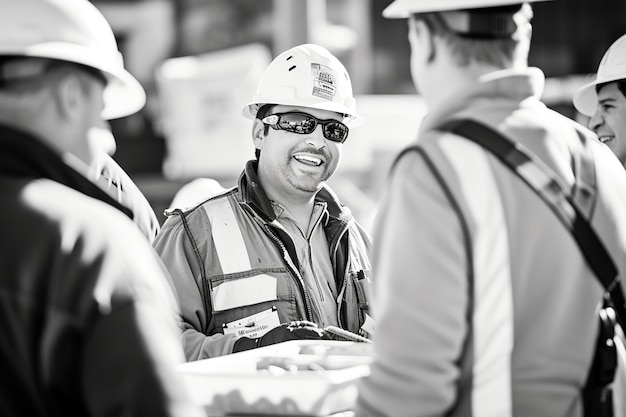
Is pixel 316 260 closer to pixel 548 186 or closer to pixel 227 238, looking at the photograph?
pixel 227 238

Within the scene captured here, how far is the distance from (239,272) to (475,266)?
1969mm

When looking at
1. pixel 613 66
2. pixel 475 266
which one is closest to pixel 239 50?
pixel 613 66

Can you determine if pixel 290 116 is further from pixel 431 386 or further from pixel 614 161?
pixel 431 386

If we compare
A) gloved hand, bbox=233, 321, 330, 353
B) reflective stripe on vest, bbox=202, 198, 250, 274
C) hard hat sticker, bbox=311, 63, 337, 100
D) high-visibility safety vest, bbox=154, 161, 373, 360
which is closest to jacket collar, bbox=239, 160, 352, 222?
high-visibility safety vest, bbox=154, 161, 373, 360

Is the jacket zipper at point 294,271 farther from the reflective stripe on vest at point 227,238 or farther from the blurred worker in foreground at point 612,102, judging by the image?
the blurred worker in foreground at point 612,102

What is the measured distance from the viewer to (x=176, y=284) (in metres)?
3.96

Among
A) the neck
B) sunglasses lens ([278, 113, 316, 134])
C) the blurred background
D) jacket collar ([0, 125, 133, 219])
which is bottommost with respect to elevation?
the blurred background

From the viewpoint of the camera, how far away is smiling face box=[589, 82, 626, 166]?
4.30 m

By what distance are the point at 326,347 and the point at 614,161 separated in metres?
1.10

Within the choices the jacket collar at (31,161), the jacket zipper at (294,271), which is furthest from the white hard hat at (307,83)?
the jacket collar at (31,161)

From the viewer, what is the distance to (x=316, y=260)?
4328 mm

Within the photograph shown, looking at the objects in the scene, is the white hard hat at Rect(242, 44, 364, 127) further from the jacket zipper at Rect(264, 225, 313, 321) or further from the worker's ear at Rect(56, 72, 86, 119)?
the worker's ear at Rect(56, 72, 86, 119)

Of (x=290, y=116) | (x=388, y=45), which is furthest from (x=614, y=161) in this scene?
(x=388, y=45)

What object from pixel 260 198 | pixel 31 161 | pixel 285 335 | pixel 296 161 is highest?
pixel 31 161
